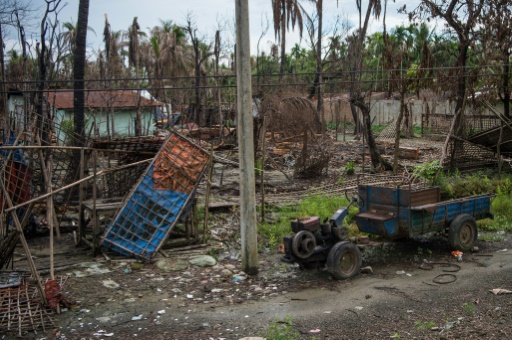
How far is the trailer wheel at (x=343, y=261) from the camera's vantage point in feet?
26.2

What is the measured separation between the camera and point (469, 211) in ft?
32.0

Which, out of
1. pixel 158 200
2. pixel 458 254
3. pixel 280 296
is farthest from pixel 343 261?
pixel 158 200

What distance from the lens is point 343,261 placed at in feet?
27.1

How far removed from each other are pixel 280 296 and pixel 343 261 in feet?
4.09

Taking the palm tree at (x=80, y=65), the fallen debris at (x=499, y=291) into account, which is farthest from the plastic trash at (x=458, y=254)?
the palm tree at (x=80, y=65)

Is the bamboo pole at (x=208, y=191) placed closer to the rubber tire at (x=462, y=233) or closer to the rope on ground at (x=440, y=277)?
the rope on ground at (x=440, y=277)

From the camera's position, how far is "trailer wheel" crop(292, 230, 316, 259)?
7.84 meters

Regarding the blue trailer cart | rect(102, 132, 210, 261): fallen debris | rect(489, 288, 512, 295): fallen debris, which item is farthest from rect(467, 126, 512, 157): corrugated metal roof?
rect(102, 132, 210, 261): fallen debris

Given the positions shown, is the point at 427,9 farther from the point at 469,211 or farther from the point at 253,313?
the point at 253,313

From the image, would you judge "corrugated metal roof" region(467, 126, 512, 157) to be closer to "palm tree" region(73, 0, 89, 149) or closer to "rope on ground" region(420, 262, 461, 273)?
"rope on ground" region(420, 262, 461, 273)

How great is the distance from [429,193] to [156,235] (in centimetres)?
477

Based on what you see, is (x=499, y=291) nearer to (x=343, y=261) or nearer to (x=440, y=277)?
(x=440, y=277)

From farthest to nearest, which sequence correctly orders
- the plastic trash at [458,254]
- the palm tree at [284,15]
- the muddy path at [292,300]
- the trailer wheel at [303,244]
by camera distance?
the palm tree at [284,15] → the plastic trash at [458,254] → the trailer wheel at [303,244] → the muddy path at [292,300]

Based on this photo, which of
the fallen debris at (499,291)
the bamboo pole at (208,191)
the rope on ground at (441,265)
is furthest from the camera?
the bamboo pole at (208,191)
